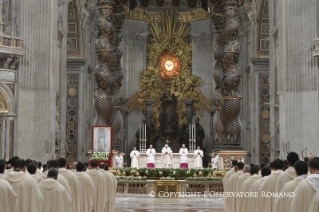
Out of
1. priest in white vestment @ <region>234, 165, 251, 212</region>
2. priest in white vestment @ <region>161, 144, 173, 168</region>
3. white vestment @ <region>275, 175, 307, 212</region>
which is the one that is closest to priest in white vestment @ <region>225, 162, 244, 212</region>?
priest in white vestment @ <region>234, 165, 251, 212</region>

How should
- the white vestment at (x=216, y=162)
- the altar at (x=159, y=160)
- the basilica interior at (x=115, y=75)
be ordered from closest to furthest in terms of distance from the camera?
1. the basilica interior at (x=115, y=75)
2. the white vestment at (x=216, y=162)
3. the altar at (x=159, y=160)

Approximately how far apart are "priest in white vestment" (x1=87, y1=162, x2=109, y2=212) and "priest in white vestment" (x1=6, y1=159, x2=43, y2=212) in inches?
138

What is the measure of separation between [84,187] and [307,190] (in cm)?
475

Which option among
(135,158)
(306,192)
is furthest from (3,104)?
(306,192)

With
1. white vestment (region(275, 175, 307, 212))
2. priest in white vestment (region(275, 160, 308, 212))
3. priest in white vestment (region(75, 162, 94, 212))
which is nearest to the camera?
priest in white vestment (region(275, 160, 308, 212))

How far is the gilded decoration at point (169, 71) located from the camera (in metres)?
30.0

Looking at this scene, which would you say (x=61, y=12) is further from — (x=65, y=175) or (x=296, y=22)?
(x=65, y=175)

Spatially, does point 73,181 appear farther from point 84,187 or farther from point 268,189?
point 268,189

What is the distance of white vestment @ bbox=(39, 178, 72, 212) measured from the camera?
7375 millimetres

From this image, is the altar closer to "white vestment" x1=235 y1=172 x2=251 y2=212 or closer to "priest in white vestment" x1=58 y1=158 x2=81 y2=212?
"white vestment" x1=235 y1=172 x2=251 y2=212

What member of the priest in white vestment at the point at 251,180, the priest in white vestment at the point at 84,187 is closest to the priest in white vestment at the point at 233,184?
the priest in white vestment at the point at 251,180

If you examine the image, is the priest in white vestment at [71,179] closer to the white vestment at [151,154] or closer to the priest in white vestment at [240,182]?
the priest in white vestment at [240,182]

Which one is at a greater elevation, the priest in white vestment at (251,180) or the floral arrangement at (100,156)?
the floral arrangement at (100,156)

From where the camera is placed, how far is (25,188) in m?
7.08
